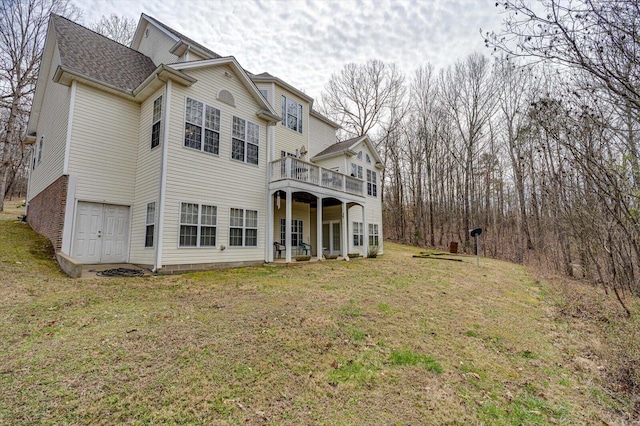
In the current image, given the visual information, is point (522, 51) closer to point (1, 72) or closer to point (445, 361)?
point (445, 361)

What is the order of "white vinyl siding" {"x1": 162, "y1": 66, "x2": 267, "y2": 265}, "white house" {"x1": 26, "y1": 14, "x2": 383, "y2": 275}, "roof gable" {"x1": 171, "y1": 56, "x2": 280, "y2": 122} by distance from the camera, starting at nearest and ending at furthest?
"white house" {"x1": 26, "y1": 14, "x2": 383, "y2": 275}
"white vinyl siding" {"x1": 162, "y1": 66, "x2": 267, "y2": 265}
"roof gable" {"x1": 171, "y1": 56, "x2": 280, "y2": 122}

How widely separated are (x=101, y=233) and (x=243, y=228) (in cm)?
479

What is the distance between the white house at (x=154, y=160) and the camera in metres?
9.78

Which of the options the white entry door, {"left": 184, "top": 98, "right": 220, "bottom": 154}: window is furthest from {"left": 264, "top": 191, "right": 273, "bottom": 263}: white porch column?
the white entry door

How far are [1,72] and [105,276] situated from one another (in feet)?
65.6

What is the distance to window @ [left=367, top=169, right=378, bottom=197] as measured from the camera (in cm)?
1962

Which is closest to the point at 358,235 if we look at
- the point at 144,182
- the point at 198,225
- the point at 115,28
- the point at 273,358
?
the point at 198,225

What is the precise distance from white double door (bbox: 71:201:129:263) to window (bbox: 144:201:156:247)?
1.29 m

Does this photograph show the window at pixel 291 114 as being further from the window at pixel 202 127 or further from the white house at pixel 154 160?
the window at pixel 202 127

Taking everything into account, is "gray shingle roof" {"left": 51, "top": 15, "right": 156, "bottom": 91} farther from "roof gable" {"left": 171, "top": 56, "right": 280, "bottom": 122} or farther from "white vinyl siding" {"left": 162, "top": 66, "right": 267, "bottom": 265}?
"white vinyl siding" {"left": 162, "top": 66, "right": 267, "bottom": 265}

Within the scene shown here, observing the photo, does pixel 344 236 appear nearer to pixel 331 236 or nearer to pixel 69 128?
pixel 331 236

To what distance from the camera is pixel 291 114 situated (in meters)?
15.9

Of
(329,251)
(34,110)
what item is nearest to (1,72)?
(34,110)

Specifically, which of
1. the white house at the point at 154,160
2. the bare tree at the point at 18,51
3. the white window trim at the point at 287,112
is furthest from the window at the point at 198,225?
the bare tree at the point at 18,51
